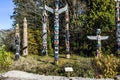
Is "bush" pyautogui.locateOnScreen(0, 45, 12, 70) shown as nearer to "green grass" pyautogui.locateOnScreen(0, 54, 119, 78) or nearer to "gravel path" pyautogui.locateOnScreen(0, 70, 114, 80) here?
"green grass" pyautogui.locateOnScreen(0, 54, 119, 78)

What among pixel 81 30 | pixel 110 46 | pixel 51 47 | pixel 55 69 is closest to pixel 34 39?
pixel 51 47

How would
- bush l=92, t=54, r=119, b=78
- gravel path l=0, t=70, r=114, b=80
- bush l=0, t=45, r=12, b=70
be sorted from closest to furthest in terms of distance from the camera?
gravel path l=0, t=70, r=114, b=80, bush l=92, t=54, r=119, b=78, bush l=0, t=45, r=12, b=70

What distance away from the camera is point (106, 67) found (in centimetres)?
1903

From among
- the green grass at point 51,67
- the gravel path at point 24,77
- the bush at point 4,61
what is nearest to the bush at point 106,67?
the green grass at point 51,67

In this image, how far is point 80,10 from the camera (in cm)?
3650

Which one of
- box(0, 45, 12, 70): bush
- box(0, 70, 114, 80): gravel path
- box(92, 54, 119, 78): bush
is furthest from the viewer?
box(0, 45, 12, 70): bush

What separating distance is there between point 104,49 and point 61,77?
432 inches

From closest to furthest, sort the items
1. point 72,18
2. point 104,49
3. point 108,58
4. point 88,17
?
point 108,58 < point 104,49 < point 88,17 < point 72,18

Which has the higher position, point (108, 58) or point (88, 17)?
point (88, 17)

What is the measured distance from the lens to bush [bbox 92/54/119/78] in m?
18.9

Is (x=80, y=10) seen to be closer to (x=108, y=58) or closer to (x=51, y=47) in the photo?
(x=51, y=47)

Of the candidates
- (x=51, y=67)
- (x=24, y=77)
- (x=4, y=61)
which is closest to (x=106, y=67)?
(x=51, y=67)

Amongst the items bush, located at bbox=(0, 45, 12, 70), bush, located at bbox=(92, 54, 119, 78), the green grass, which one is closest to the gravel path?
the green grass

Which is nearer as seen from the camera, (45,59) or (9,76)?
(9,76)
